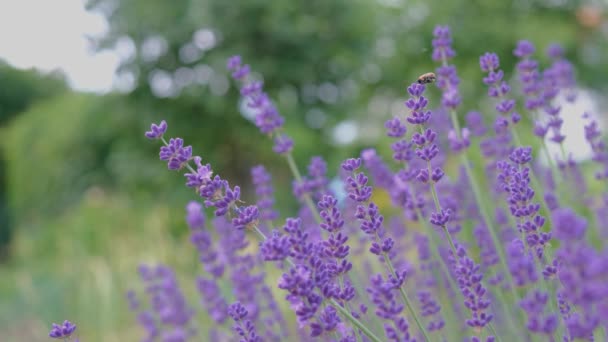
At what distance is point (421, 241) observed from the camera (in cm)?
259

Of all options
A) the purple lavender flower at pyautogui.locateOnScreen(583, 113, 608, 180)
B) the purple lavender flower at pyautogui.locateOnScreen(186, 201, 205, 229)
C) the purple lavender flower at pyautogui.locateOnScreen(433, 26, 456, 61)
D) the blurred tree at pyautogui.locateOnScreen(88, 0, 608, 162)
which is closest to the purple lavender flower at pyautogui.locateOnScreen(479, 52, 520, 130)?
the purple lavender flower at pyautogui.locateOnScreen(433, 26, 456, 61)

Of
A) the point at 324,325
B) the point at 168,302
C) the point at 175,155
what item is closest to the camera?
the point at 324,325

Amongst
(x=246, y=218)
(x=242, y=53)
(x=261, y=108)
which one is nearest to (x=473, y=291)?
(x=246, y=218)

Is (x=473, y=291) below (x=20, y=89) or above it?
below

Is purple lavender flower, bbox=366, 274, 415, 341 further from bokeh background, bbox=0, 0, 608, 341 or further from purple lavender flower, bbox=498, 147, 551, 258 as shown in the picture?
bokeh background, bbox=0, 0, 608, 341

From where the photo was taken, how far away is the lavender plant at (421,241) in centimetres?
116

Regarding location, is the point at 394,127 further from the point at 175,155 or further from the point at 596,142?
the point at 596,142

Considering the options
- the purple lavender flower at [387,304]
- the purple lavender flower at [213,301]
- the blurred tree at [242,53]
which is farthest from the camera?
the blurred tree at [242,53]

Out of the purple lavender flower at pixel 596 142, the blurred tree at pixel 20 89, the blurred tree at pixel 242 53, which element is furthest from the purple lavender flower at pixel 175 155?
the blurred tree at pixel 20 89

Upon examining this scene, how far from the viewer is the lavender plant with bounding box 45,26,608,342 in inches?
45.6

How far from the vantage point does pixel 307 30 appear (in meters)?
12.3

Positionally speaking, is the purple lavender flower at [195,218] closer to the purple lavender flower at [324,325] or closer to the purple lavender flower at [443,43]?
the purple lavender flower at [443,43]

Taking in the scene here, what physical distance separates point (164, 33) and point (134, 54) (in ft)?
2.89

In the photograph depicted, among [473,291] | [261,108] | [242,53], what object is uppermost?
[242,53]
